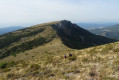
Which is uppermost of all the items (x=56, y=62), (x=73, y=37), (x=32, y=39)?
(x=56, y=62)

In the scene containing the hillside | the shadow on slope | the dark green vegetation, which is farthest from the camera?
the shadow on slope

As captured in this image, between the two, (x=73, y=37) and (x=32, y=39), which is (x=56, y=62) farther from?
(x=73, y=37)

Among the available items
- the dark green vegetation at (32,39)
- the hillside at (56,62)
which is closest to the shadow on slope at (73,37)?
the dark green vegetation at (32,39)

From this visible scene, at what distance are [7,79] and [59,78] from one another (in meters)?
6.89

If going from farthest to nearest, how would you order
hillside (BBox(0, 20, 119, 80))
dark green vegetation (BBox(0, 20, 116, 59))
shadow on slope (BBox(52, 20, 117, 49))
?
shadow on slope (BBox(52, 20, 117, 49)) → dark green vegetation (BBox(0, 20, 116, 59)) → hillside (BBox(0, 20, 119, 80))

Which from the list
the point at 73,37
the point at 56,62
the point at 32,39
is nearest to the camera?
the point at 56,62

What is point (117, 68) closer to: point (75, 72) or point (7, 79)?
point (75, 72)

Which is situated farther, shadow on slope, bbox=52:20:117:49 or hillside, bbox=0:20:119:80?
shadow on slope, bbox=52:20:117:49

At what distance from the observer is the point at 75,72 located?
38.8 ft

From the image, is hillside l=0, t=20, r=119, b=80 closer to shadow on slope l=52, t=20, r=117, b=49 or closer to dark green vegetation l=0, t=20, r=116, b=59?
dark green vegetation l=0, t=20, r=116, b=59

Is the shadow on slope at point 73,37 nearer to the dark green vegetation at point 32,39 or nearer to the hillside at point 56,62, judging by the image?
the dark green vegetation at point 32,39

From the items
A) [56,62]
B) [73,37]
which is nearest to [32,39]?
[73,37]

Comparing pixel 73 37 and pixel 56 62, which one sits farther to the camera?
pixel 73 37

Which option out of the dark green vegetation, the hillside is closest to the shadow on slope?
the dark green vegetation
